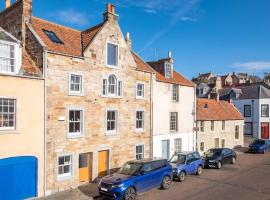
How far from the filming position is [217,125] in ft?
118

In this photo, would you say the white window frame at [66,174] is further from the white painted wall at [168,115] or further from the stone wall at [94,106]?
the white painted wall at [168,115]

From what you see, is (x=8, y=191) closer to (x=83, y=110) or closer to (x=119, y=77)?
(x=83, y=110)

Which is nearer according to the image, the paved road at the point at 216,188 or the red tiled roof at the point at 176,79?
the paved road at the point at 216,188

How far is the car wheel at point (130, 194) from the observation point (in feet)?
52.0

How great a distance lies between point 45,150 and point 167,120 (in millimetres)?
13774

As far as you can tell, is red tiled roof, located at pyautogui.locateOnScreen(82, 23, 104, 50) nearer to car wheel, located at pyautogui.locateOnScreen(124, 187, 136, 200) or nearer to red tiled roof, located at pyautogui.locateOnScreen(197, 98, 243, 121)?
car wheel, located at pyautogui.locateOnScreen(124, 187, 136, 200)

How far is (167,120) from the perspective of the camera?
28.0 m

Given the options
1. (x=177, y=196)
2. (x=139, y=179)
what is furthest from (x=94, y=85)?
(x=177, y=196)

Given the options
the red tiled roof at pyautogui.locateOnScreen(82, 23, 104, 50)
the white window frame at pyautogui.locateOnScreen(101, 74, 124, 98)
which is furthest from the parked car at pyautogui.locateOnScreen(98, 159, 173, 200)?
the red tiled roof at pyautogui.locateOnScreen(82, 23, 104, 50)

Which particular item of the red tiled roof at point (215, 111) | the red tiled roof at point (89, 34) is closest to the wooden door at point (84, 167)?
the red tiled roof at point (89, 34)

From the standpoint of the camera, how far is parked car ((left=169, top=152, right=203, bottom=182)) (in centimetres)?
2091

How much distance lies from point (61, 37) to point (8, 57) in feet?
16.9

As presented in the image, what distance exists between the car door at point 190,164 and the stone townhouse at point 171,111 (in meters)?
4.42

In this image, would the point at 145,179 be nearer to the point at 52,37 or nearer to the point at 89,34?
the point at 52,37
